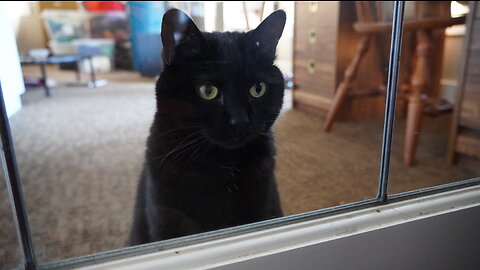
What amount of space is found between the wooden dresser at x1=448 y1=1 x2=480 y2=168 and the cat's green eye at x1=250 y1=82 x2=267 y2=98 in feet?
2.37

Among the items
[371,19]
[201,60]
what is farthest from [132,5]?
[371,19]

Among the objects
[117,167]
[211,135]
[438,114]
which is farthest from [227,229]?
[438,114]

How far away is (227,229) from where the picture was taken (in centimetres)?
49

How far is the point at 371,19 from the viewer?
1.33m

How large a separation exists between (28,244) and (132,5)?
486 mm

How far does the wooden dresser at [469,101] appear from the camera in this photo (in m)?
1.03

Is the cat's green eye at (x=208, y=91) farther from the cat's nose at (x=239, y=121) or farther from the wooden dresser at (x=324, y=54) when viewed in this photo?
the wooden dresser at (x=324, y=54)

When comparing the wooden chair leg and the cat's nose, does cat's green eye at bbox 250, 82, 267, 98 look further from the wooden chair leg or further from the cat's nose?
the wooden chair leg

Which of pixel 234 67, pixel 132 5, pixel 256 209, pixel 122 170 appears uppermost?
pixel 132 5

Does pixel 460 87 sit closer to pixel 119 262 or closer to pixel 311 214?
pixel 311 214

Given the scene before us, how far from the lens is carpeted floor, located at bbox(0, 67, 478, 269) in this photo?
24.3 inches

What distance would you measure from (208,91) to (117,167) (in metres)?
0.81

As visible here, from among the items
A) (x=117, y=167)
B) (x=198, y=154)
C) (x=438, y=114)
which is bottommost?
(x=117, y=167)

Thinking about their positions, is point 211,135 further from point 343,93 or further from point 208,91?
point 343,93
